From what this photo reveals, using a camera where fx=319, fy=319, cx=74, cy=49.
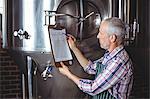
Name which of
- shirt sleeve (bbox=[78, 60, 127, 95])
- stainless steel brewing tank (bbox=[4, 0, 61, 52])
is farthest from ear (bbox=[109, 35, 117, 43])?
stainless steel brewing tank (bbox=[4, 0, 61, 52])

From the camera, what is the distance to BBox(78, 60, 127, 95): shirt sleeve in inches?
61.1

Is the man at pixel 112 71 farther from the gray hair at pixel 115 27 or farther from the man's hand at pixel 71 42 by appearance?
the man's hand at pixel 71 42

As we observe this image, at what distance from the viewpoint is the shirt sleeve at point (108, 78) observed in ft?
5.09

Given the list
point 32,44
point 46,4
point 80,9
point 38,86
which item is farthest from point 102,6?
point 38,86

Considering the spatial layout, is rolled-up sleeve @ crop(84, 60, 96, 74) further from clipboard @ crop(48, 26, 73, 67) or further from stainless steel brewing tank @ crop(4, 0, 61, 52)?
stainless steel brewing tank @ crop(4, 0, 61, 52)

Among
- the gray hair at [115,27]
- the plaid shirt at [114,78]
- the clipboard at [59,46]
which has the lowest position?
the plaid shirt at [114,78]

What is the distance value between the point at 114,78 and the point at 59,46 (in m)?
0.35

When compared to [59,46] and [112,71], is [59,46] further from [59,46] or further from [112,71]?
[112,71]

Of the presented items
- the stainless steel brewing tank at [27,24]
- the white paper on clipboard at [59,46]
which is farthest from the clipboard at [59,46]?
the stainless steel brewing tank at [27,24]

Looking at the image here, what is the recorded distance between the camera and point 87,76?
81.7 inches

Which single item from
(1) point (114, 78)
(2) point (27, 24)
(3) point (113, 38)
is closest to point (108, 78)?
(1) point (114, 78)

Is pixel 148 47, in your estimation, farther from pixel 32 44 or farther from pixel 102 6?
pixel 32 44

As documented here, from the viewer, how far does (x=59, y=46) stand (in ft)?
5.59

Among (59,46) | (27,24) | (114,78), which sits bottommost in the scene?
(114,78)
